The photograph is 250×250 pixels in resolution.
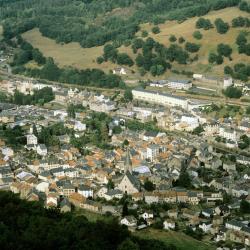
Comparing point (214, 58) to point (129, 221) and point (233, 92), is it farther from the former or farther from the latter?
point (129, 221)

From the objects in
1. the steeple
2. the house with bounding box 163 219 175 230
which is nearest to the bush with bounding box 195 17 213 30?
the steeple

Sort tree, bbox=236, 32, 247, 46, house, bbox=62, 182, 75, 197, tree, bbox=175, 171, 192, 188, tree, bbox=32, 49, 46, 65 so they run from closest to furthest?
house, bbox=62, 182, 75, 197
tree, bbox=175, 171, 192, 188
tree, bbox=236, 32, 247, 46
tree, bbox=32, 49, 46, 65

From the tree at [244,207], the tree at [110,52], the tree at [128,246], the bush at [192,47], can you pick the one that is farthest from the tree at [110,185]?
the tree at [110,52]

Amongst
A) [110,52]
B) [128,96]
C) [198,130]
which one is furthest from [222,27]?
[198,130]

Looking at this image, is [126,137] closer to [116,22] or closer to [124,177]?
[124,177]

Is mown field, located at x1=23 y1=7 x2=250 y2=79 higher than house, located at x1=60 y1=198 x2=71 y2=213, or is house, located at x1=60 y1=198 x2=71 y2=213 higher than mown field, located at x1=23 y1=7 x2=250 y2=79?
house, located at x1=60 y1=198 x2=71 y2=213

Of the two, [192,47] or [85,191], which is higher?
[85,191]

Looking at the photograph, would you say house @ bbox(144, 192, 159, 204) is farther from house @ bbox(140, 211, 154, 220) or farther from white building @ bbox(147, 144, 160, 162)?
white building @ bbox(147, 144, 160, 162)
